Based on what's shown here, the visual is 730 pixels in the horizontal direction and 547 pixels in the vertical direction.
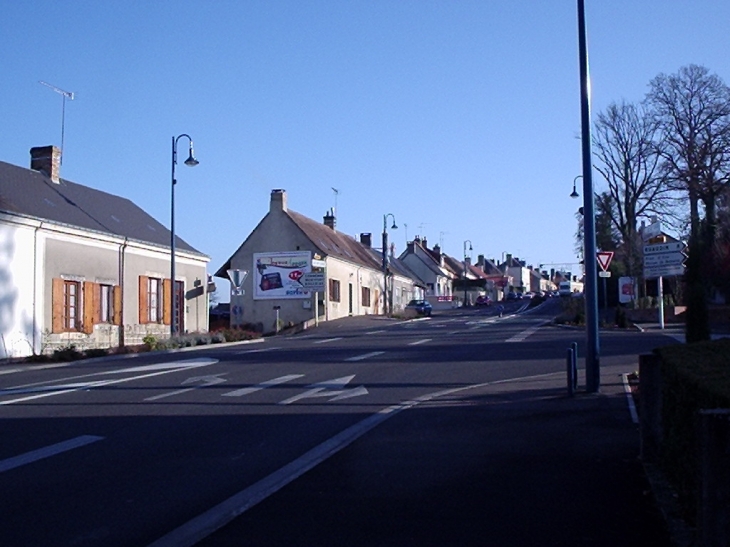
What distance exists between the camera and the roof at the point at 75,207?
3055 cm

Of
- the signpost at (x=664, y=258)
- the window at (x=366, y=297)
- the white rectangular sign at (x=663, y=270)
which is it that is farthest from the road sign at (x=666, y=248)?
the window at (x=366, y=297)

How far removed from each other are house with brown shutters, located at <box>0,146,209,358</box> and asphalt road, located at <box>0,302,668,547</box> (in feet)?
18.9

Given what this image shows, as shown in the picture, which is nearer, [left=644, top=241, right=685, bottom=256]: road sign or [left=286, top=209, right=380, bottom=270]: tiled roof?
[left=644, top=241, right=685, bottom=256]: road sign

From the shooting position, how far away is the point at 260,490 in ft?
25.7

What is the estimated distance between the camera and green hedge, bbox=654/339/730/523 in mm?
5531

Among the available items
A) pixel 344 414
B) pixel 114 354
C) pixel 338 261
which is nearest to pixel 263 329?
pixel 338 261

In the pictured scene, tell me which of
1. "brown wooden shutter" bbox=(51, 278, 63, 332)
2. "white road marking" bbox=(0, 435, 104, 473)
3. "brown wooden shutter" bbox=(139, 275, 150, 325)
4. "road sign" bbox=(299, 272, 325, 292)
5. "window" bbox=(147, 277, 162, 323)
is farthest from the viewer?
"road sign" bbox=(299, 272, 325, 292)

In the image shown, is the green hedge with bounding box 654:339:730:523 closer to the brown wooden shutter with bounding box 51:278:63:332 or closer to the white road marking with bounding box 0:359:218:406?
the white road marking with bounding box 0:359:218:406

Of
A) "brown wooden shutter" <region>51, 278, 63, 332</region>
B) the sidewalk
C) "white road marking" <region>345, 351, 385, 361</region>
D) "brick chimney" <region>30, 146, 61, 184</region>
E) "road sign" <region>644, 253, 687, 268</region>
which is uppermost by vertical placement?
"brick chimney" <region>30, 146, 61, 184</region>

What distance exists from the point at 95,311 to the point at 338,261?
90.2 feet

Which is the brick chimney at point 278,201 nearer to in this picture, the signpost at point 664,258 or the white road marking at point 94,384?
the signpost at point 664,258

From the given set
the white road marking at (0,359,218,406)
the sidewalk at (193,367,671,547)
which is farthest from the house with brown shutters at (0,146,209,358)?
the sidewalk at (193,367,671,547)

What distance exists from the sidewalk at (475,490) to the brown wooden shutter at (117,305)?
80.6 feet

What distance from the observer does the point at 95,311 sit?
33.0 metres
